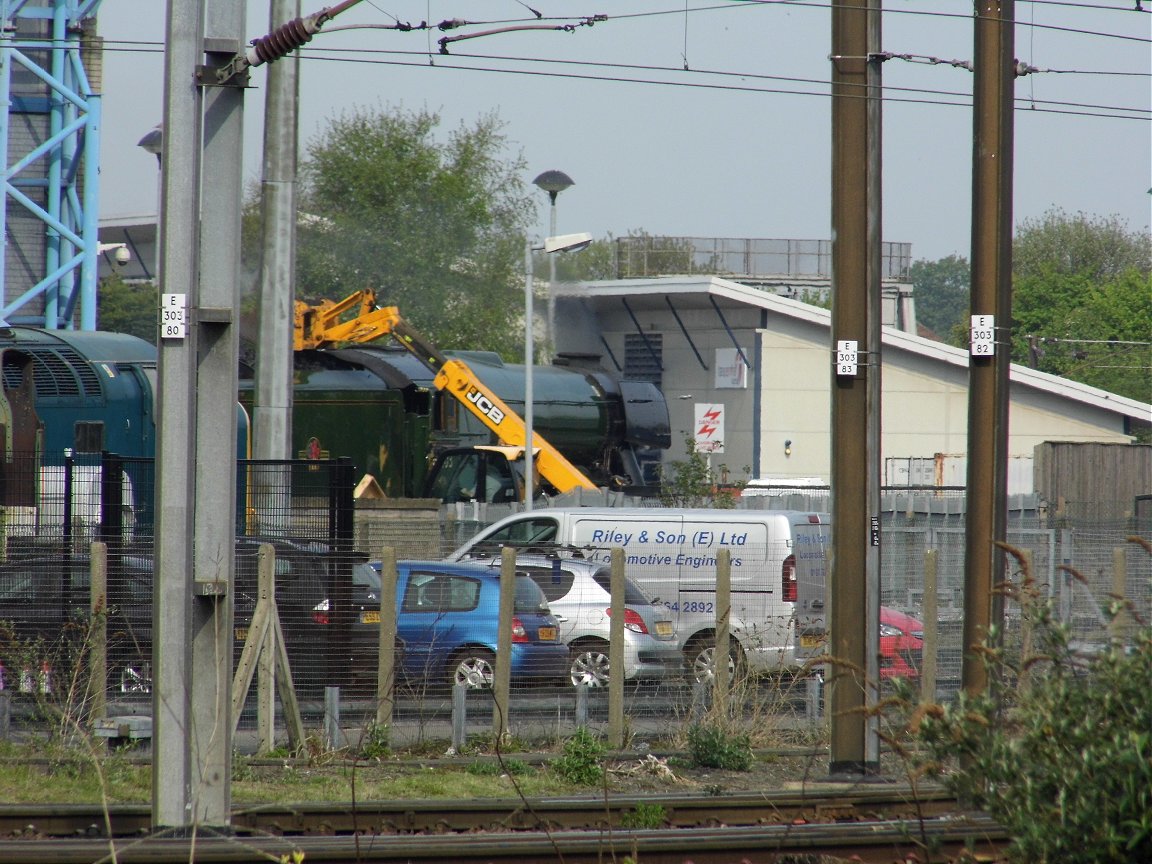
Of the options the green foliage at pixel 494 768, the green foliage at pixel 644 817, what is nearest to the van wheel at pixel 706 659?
the green foliage at pixel 494 768

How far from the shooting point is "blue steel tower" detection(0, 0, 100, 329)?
2955 cm

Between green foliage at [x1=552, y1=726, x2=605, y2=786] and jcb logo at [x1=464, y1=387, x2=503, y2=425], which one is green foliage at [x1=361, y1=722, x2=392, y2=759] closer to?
green foliage at [x1=552, y1=726, x2=605, y2=786]

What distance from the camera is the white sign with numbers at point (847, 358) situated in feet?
33.9

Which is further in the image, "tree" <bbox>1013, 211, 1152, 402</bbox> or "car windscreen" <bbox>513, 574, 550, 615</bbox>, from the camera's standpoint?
"tree" <bbox>1013, 211, 1152, 402</bbox>

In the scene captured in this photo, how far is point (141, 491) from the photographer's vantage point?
13359 millimetres

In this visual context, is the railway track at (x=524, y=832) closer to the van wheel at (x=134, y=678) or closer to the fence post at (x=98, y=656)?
the fence post at (x=98, y=656)

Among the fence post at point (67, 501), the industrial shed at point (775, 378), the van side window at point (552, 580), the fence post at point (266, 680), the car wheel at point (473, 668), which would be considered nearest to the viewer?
the fence post at point (266, 680)

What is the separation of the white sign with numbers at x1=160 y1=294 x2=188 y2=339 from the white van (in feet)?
21.6

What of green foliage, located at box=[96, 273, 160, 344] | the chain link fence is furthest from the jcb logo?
green foliage, located at box=[96, 273, 160, 344]

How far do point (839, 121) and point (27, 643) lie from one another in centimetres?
791

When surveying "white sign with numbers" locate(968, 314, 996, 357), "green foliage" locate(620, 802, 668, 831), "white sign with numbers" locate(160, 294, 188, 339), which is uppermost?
"white sign with numbers" locate(968, 314, 996, 357)

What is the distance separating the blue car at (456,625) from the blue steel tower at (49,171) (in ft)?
Answer: 62.9

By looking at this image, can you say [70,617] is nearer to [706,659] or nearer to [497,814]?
[497,814]

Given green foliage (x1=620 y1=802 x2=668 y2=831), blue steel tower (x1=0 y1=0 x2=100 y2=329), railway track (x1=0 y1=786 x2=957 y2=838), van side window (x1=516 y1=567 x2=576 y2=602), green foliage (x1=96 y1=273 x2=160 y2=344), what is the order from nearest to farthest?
1. railway track (x1=0 y1=786 x2=957 y2=838)
2. green foliage (x1=620 y1=802 x2=668 y2=831)
3. van side window (x1=516 y1=567 x2=576 y2=602)
4. blue steel tower (x1=0 y1=0 x2=100 y2=329)
5. green foliage (x1=96 y1=273 x2=160 y2=344)
